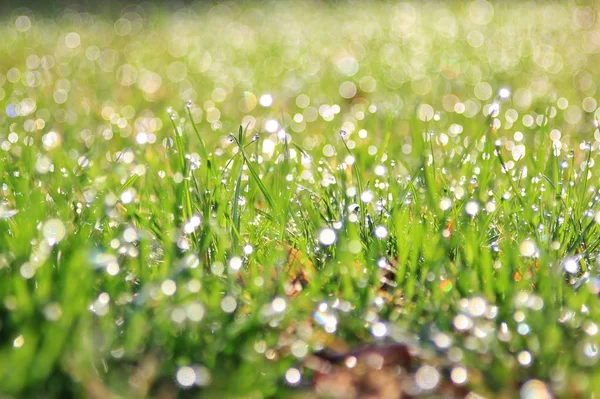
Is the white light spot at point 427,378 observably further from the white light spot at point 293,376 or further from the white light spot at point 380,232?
the white light spot at point 380,232

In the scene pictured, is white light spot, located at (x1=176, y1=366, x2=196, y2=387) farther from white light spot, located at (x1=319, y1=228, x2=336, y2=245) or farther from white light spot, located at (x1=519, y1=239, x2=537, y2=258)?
white light spot, located at (x1=519, y1=239, x2=537, y2=258)

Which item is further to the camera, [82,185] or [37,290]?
[82,185]

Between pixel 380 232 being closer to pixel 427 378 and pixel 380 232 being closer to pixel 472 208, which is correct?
pixel 472 208

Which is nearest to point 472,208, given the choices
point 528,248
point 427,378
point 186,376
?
point 528,248

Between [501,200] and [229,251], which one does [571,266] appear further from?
[229,251]

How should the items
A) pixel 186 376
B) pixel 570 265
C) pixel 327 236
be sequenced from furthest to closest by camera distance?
pixel 327 236, pixel 570 265, pixel 186 376

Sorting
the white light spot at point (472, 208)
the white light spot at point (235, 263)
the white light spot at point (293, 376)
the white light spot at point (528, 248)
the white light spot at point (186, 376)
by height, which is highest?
the white light spot at point (528, 248)

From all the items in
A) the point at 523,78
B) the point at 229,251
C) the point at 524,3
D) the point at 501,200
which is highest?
the point at 501,200

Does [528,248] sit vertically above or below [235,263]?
above

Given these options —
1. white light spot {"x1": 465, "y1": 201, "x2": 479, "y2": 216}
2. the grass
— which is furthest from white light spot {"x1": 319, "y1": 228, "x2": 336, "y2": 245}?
white light spot {"x1": 465, "y1": 201, "x2": 479, "y2": 216}

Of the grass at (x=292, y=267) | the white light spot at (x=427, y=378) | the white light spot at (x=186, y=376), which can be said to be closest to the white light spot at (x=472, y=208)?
the grass at (x=292, y=267)

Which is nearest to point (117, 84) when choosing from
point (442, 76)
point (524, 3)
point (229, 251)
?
point (442, 76)
